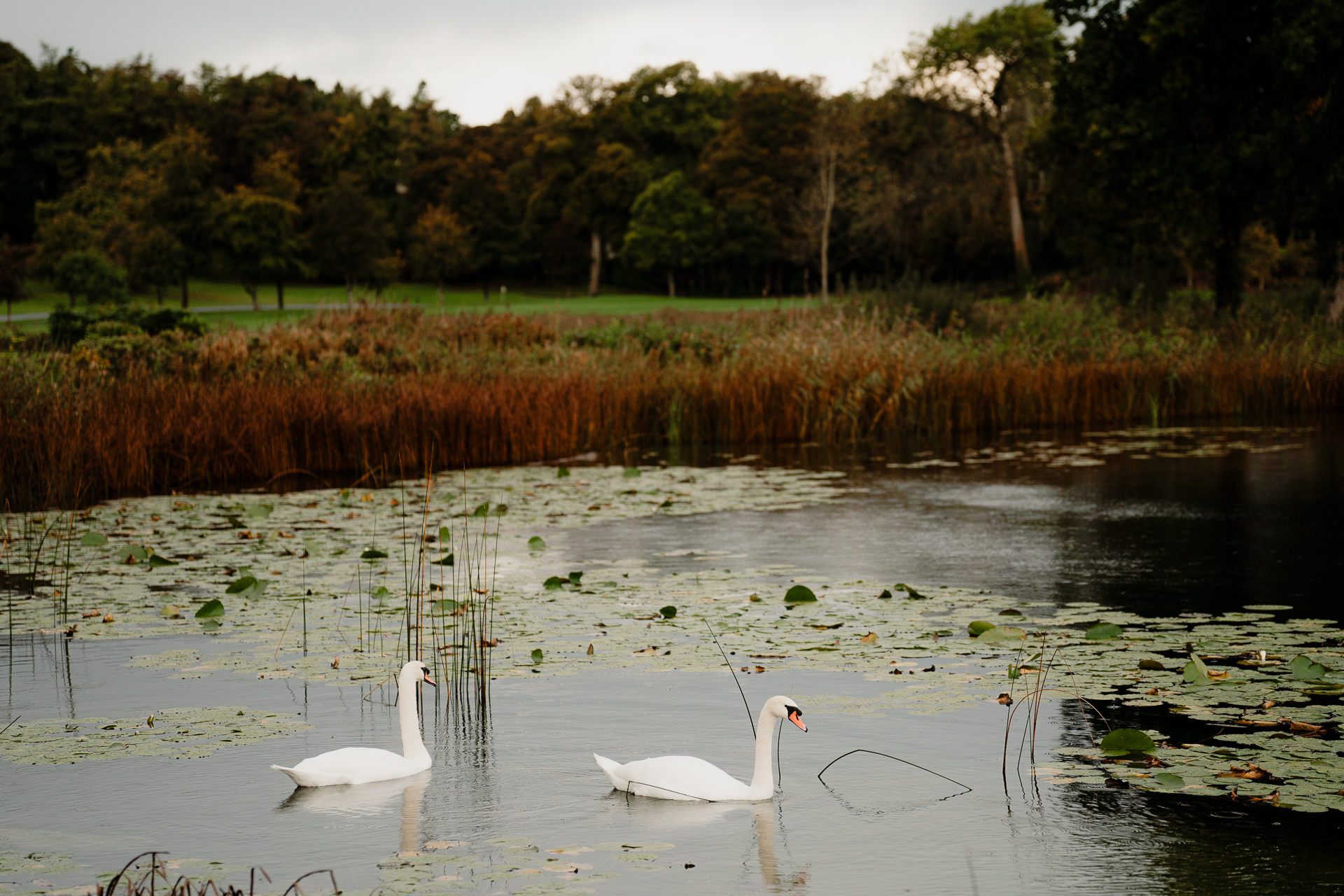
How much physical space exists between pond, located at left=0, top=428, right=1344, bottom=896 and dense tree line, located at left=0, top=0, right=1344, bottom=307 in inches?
686

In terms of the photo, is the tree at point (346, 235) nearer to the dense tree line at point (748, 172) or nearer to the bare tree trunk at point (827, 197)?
the dense tree line at point (748, 172)

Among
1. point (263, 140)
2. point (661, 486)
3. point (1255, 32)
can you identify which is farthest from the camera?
point (263, 140)

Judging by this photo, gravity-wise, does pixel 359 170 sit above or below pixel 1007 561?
above

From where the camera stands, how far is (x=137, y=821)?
4.14m

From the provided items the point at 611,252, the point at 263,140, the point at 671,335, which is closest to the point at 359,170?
the point at 263,140

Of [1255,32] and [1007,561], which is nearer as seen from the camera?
[1007,561]

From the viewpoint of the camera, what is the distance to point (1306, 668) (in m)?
5.43

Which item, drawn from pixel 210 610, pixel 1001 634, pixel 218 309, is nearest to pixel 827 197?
pixel 218 309

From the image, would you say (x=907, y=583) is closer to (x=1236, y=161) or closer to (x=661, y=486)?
(x=661, y=486)

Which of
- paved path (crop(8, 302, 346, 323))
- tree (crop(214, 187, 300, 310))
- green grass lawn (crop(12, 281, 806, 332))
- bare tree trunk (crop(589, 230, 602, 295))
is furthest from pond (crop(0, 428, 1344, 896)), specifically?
bare tree trunk (crop(589, 230, 602, 295))

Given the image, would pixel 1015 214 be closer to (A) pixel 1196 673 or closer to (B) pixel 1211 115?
(B) pixel 1211 115

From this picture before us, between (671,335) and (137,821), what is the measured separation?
62.3 feet

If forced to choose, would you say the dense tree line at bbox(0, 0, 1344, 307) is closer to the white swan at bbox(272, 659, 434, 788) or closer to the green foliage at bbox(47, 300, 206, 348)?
the green foliage at bbox(47, 300, 206, 348)

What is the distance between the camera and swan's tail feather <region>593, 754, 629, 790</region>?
14.0 ft
